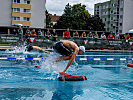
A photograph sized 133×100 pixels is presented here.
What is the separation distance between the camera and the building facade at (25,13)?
46.4 meters

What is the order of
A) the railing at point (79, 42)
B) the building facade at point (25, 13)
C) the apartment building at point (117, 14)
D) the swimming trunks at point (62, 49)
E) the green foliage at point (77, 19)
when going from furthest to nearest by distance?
1. the apartment building at point (117, 14)
2. the green foliage at point (77, 19)
3. the building facade at point (25, 13)
4. the railing at point (79, 42)
5. the swimming trunks at point (62, 49)

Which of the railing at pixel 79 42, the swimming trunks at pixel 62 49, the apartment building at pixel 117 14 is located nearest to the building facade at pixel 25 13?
the railing at pixel 79 42

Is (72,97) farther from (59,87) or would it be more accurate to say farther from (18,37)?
(18,37)

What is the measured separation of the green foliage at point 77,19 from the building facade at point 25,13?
1375cm

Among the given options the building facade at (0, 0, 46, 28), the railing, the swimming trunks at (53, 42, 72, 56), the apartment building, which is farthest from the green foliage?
the swimming trunks at (53, 42, 72, 56)

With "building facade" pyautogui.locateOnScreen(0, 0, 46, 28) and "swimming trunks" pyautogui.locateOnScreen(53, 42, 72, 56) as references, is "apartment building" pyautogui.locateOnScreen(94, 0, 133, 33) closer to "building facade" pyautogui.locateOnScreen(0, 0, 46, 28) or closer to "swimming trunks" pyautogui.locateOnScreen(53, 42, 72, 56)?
"building facade" pyautogui.locateOnScreen(0, 0, 46, 28)

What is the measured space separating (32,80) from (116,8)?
7555 centimetres

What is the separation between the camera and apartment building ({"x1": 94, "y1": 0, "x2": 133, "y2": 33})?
68188 millimetres

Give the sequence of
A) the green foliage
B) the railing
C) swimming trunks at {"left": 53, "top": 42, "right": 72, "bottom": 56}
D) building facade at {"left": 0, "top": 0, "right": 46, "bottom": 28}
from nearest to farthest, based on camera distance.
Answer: swimming trunks at {"left": 53, "top": 42, "right": 72, "bottom": 56} < the railing < building facade at {"left": 0, "top": 0, "right": 46, "bottom": 28} < the green foliage

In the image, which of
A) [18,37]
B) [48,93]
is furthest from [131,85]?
[18,37]

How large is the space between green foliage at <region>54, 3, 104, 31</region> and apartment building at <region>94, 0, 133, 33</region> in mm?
11757

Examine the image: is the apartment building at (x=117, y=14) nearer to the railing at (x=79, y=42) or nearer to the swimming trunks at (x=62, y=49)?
the railing at (x=79, y=42)

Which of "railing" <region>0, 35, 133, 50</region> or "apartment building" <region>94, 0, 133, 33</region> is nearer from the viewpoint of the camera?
"railing" <region>0, 35, 133, 50</region>

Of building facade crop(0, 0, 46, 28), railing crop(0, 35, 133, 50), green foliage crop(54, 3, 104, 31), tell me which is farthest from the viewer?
green foliage crop(54, 3, 104, 31)
